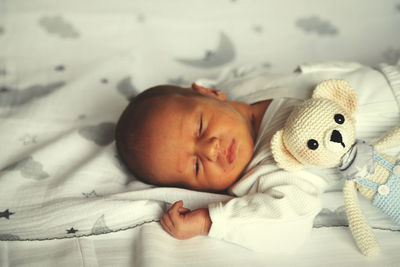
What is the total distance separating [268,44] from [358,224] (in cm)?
96

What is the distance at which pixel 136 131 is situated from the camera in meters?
→ 1.07

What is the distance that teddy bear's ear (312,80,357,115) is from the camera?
0.95m

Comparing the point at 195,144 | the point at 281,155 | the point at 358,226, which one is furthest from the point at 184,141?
the point at 358,226

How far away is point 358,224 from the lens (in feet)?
3.00

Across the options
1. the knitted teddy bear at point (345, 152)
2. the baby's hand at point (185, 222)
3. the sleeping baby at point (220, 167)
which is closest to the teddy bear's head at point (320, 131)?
the knitted teddy bear at point (345, 152)

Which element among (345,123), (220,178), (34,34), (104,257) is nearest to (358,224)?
(345,123)

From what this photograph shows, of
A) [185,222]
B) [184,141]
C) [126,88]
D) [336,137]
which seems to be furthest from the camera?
[126,88]

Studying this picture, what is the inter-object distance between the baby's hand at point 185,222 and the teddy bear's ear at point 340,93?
1.42 feet

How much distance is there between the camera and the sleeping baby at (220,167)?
3.09 ft

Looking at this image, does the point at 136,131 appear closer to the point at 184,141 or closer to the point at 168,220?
the point at 184,141

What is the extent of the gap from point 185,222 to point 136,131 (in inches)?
11.8

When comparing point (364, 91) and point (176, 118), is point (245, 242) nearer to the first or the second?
point (176, 118)

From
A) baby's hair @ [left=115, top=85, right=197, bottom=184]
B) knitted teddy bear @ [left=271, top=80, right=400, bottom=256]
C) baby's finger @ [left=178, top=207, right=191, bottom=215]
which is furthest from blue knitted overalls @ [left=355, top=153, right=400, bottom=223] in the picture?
baby's hair @ [left=115, top=85, right=197, bottom=184]

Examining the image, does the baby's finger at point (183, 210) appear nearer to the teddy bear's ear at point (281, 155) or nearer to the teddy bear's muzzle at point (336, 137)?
the teddy bear's ear at point (281, 155)
